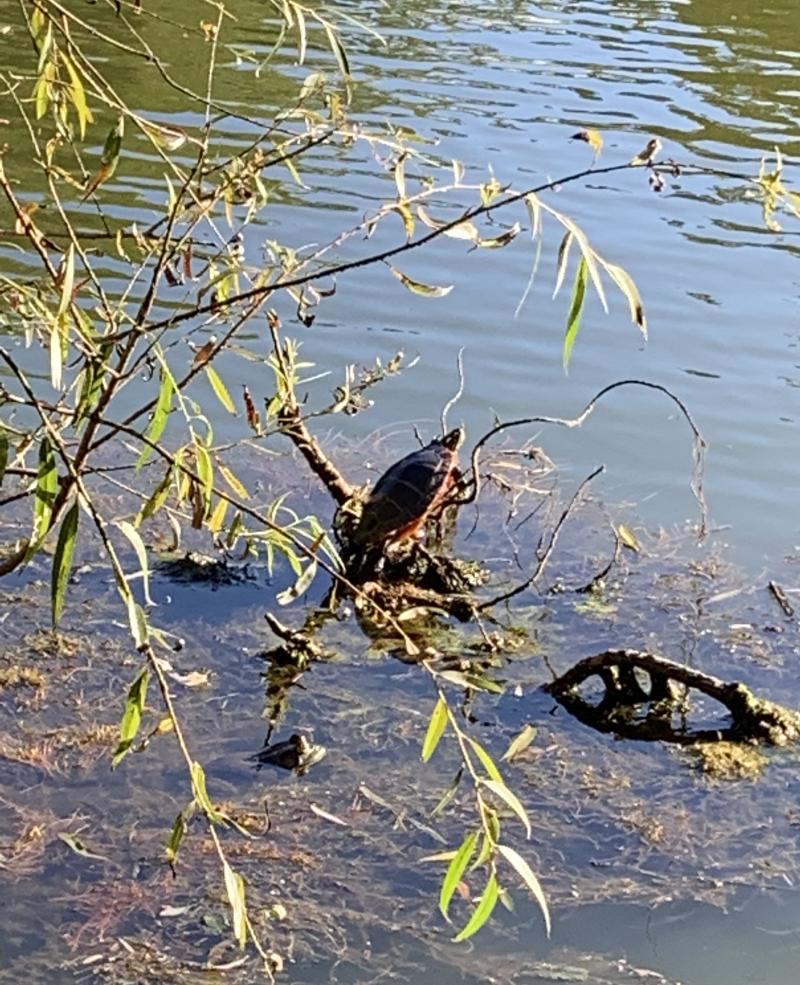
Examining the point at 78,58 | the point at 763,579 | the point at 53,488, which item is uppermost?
the point at 78,58

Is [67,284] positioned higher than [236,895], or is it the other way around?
[67,284]

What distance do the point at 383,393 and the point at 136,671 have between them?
9.10 ft

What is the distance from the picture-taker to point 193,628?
5.31 metres

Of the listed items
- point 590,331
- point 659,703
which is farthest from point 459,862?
point 590,331

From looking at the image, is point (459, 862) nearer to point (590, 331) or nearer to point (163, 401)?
point (163, 401)

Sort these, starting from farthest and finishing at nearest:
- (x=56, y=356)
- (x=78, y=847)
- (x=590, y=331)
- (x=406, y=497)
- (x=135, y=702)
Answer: (x=590, y=331) → (x=406, y=497) → (x=78, y=847) → (x=56, y=356) → (x=135, y=702)

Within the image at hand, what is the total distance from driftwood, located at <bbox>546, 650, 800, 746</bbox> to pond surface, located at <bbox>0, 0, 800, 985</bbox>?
0.40 ft

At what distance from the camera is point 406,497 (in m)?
5.48

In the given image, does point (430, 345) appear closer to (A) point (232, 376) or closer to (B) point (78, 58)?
(A) point (232, 376)

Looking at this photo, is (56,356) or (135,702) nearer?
(135,702)

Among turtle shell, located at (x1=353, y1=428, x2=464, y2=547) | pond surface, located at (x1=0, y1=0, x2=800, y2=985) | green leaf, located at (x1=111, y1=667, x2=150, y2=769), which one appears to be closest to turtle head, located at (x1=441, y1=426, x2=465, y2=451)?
turtle shell, located at (x1=353, y1=428, x2=464, y2=547)

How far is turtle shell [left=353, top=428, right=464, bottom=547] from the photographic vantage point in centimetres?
545

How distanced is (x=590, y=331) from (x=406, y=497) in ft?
10.2

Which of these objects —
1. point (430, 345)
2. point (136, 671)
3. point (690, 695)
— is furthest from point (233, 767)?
point (430, 345)
